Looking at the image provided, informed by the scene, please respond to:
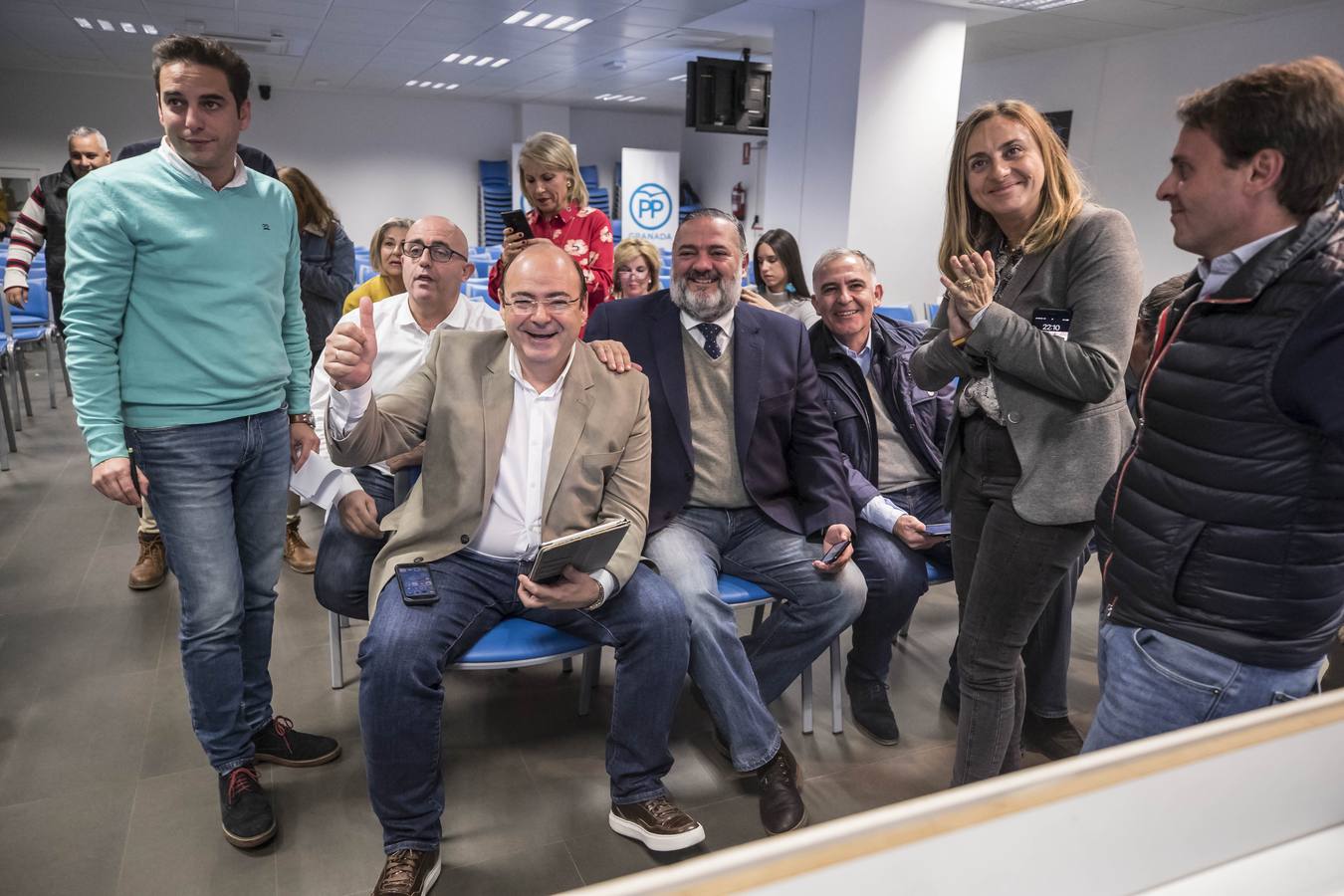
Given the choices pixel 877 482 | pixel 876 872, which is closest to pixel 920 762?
pixel 877 482

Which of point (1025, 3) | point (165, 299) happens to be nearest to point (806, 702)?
point (165, 299)

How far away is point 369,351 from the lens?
5.92 feet

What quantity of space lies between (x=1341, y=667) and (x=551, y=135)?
112 inches

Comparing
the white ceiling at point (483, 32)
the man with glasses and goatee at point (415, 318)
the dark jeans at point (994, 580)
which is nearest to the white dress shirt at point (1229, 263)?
the dark jeans at point (994, 580)

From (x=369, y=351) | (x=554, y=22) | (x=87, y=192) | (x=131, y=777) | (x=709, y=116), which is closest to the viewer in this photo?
(x=87, y=192)

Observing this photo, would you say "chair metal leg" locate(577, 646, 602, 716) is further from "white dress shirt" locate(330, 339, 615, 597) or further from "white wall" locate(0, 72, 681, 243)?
"white wall" locate(0, 72, 681, 243)

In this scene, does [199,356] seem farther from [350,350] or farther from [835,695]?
[835,695]

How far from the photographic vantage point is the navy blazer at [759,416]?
→ 7.77 ft

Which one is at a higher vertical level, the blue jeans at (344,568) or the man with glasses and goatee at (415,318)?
the man with glasses and goatee at (415,318)

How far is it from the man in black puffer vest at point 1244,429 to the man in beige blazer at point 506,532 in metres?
1.07

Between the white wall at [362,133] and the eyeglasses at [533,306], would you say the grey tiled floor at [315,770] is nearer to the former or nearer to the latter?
the eyeglasses at [533,306]

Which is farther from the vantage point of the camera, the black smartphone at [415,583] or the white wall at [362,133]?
the white wall at [362,133]

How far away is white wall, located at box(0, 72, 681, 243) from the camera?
1263 centimetres

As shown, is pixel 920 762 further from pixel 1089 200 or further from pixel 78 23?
pixel 78 23
